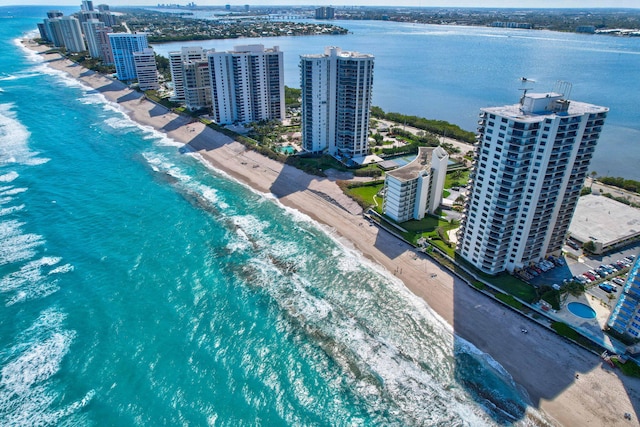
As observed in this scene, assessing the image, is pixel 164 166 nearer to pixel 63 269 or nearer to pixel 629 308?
pixel 63 269

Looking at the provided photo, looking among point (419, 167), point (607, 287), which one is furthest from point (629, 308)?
point (419, 167)

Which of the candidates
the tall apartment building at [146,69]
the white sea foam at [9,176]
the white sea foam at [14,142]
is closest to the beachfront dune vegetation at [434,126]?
the tall apartment building at [146,69]

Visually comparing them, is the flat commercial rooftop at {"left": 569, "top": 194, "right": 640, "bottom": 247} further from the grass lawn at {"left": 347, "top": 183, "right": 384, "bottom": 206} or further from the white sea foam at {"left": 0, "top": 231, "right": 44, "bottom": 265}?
the white sea foam at {"left": 0, "top": 231, "right": 44, "bottom": 265}

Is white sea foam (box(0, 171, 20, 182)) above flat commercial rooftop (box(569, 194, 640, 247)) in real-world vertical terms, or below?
below

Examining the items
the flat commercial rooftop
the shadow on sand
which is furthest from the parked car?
the shadow on sand

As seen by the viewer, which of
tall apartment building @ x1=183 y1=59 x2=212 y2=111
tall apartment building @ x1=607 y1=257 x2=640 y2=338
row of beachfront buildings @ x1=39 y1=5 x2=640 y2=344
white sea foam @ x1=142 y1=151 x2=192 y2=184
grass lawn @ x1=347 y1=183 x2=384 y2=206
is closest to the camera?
tall apartment building @ x1=607 y1=257 x2=640 y2=338

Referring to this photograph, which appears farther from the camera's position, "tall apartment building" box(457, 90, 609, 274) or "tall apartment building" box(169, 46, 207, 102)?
"tall apartment building" box(169, 46, 207, 102)
